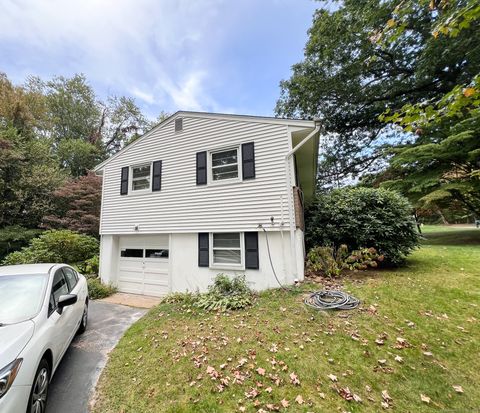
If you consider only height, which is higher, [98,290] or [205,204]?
[205,204]

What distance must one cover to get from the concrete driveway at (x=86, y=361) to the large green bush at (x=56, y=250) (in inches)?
251

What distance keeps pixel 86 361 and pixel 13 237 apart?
16415 mm

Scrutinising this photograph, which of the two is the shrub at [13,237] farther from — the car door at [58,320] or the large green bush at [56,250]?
the car door at [58,320]

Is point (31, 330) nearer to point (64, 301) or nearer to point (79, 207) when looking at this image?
point (64, 301)

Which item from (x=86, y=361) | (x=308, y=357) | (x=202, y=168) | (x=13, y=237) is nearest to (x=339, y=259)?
(x=308, y=357)

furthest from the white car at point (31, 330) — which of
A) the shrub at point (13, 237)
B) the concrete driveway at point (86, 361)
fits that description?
the shrub at point (13, 237)

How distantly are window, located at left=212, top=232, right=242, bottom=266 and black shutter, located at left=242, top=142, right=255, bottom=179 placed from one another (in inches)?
75.9

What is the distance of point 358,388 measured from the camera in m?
3.09

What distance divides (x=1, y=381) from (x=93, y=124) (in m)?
29.8

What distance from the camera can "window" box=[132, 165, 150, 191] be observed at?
386 inches

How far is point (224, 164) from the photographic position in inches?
324

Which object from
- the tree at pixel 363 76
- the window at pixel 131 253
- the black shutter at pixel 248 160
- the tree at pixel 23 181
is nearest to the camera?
the black shutter at pixel 248 160

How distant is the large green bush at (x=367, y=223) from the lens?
754 cm

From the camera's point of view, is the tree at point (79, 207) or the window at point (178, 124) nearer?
the window at point (178, 124)
